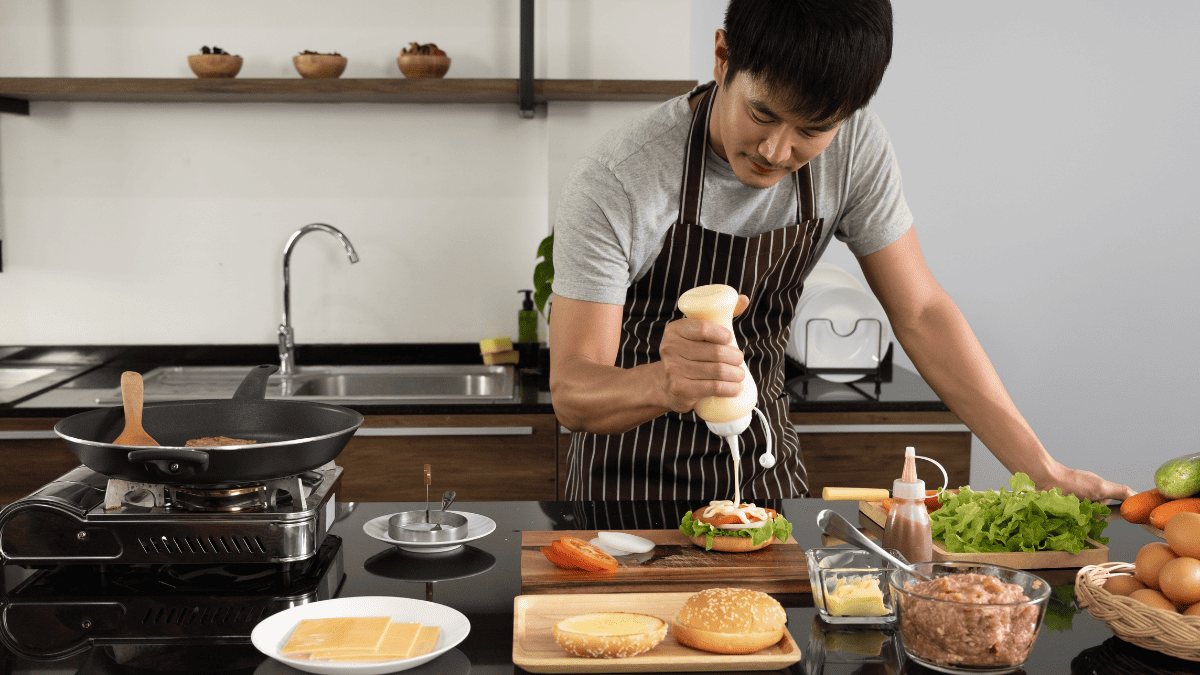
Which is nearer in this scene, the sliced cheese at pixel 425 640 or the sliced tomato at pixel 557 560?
A: the sliced cheese at pixel 425 640

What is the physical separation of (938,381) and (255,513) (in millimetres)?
1177

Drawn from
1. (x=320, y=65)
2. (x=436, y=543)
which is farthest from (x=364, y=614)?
(x=320, y=65)

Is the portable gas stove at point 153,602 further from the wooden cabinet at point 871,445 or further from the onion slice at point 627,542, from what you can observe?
the wooden cabinet at point 871,445

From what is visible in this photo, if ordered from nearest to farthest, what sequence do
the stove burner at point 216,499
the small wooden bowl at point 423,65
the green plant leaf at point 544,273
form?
the stove burner at point 216,499
the green plant leaf at point 544,273
the small wooden bowl at point 423,65

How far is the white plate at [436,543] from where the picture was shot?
1.35 meters

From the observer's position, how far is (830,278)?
2.84m

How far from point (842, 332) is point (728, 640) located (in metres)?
1.90

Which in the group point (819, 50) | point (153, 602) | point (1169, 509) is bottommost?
point (153, 602)

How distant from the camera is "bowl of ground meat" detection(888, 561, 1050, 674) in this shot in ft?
3.17

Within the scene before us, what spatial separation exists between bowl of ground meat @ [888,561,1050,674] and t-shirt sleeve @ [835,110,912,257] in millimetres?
850

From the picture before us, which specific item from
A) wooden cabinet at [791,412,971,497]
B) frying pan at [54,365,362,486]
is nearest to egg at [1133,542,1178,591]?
frying pan at [54,365,362,486]

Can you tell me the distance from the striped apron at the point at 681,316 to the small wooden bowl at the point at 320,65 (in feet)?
4.88

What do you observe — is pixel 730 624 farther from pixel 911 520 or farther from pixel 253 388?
pixel 253 388

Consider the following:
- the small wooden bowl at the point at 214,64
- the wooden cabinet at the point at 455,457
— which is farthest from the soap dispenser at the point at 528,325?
the small wooden bowl at the point at 214,64
